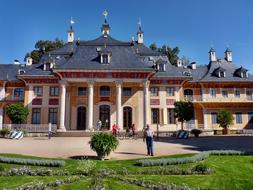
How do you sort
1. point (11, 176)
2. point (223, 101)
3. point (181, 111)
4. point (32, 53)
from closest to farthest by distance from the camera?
point (11, 176) → point (181, 111) → point (223, 101) → point (32, 53)

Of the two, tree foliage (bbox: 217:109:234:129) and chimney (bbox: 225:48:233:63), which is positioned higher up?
chimney (bbox: 225:48:233:63)

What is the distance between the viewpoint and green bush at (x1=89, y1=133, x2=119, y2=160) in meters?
13.2

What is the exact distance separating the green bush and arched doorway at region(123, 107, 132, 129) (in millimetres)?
20818

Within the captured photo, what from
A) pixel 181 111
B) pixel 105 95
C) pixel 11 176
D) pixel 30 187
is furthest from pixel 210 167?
pixel 105 95

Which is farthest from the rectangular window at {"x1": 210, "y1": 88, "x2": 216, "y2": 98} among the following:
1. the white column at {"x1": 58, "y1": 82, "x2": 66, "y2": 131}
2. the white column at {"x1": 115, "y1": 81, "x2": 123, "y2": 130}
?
the white column at {"x1": 58, "y1": 82, "x2": 66, "y2": 131}

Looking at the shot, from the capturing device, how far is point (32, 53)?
171 ft

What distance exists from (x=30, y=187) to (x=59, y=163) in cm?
269

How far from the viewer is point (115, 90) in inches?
1363

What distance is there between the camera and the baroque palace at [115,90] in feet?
105

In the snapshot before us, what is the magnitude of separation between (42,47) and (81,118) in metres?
25.9

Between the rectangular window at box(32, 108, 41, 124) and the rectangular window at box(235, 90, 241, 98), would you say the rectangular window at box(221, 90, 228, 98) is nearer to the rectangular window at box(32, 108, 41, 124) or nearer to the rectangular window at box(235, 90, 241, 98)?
the rectangular window at box(235, 90, 241, 98)

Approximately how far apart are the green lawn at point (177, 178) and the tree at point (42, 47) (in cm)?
4310

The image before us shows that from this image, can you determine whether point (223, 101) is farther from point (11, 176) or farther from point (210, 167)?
point (11, 176)

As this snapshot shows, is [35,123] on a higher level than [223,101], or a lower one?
lower
